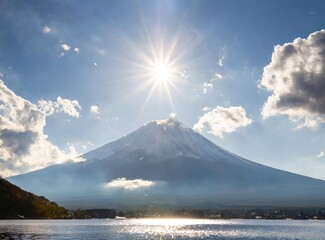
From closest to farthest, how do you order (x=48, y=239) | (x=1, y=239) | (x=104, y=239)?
(x=1, y=239), (x=48, y=239), (x=104, y=239)

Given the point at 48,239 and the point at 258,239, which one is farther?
the point at 258,239

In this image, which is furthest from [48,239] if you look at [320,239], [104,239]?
[320,239]

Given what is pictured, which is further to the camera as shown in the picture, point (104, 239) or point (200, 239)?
point (200, 239)

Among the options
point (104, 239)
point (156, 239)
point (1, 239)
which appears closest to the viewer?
point (1, 239)

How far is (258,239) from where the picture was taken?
153625 mm

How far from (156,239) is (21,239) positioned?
152 ft

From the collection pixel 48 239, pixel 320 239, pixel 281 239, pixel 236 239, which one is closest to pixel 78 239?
pixel 48 239

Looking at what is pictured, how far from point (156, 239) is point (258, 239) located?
34.9 metres

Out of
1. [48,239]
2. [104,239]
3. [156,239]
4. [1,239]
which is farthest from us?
[156,239]

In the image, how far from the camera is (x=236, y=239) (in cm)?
15462

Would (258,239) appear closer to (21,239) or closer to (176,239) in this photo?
(176,239)

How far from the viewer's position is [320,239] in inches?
5960

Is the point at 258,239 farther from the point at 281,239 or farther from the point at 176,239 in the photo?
the point at 176,239

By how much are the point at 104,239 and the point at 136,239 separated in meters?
12.4
